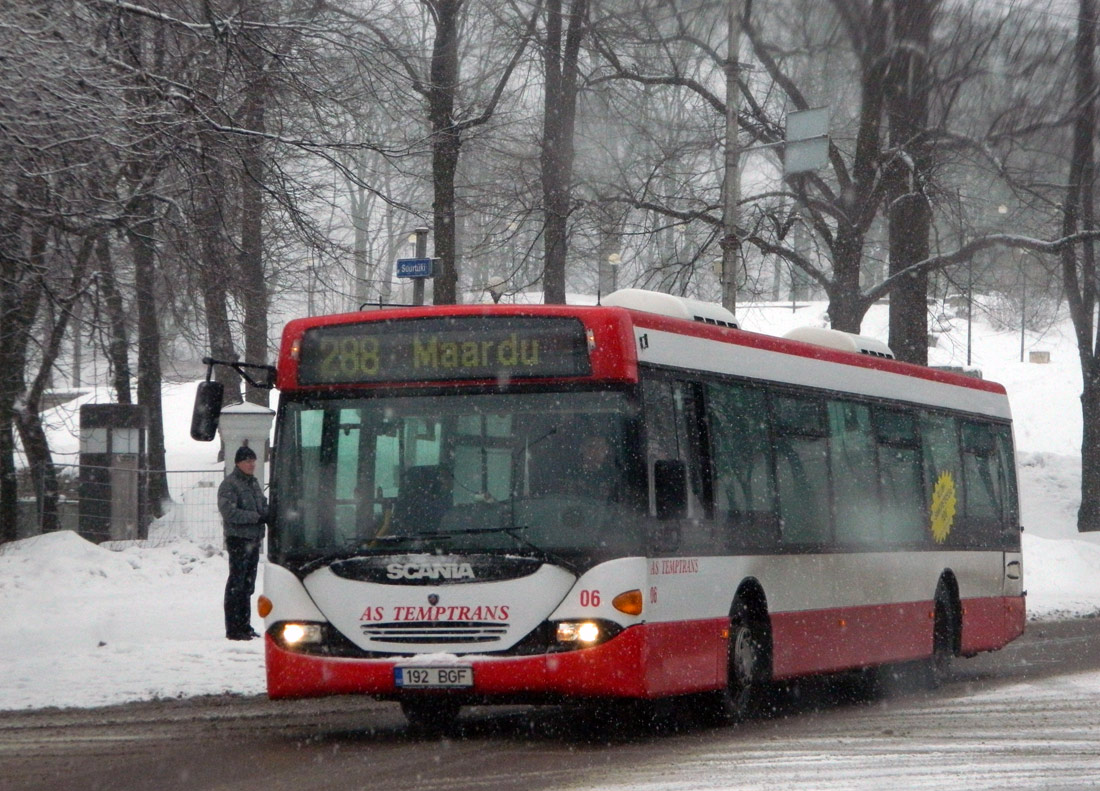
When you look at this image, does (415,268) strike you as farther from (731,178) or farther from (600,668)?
(600,668)

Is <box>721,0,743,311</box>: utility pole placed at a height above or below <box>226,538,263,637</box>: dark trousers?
above

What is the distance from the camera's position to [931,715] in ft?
39.0

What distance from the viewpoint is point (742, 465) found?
37.4ft

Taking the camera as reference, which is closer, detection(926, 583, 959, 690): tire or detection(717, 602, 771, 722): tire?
detection(717, 602, 771, 722): tire

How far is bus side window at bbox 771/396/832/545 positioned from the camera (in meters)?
12.1

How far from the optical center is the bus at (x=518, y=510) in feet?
31.7

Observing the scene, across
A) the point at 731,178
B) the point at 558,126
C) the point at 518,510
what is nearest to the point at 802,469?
the point at 518,510

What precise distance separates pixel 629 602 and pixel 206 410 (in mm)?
2676

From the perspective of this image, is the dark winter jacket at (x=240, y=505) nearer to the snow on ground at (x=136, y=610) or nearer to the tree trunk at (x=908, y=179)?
the snow on ground at (x=136, y=610)

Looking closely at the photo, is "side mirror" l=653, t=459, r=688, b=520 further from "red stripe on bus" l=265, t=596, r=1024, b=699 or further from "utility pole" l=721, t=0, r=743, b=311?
"utility pole" l=721, t=0, r=743, b=311

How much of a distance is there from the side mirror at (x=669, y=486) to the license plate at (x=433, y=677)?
146cm

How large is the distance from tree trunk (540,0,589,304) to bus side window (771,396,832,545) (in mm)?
12230

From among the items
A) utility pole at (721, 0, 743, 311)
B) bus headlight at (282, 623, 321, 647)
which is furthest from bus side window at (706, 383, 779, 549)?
utility pole at (721, 0, 743, 311)

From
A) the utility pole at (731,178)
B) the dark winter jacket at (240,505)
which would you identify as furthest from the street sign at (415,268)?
the utility pole at (731,178)
